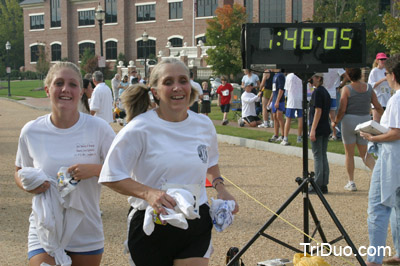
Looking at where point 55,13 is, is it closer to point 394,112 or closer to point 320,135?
point 320,135

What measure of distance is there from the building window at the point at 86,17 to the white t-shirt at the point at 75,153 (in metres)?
70.2

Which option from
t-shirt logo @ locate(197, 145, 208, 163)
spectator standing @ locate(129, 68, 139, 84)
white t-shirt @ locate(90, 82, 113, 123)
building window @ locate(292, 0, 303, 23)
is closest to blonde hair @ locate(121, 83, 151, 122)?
t-shirt logo @ locate(197, 145, 208, 163)

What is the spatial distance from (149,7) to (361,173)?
57994 mm

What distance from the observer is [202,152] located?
12.0 feet

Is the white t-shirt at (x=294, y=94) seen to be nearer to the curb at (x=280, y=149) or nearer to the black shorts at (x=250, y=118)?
the curb at (x=280, y=149)

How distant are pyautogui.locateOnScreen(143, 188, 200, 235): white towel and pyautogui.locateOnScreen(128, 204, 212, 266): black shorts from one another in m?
0.17

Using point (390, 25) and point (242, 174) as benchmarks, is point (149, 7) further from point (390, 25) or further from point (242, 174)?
point (242, 174)

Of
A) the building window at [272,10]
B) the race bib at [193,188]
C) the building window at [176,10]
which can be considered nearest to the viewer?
the race bib at [193,188]

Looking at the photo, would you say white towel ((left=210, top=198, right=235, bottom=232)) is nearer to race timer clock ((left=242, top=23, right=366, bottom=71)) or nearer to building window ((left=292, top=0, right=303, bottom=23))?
race timer clock ((left=242, top=23, right=366, bottom=71))

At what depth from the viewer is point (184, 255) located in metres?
3.58

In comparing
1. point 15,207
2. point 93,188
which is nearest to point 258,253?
point 93,188

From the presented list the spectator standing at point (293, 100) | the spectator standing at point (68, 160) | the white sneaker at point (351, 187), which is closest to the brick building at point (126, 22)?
the spectator standing at point (293, 100)

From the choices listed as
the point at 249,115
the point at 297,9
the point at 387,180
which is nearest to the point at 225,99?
the point at 249,115

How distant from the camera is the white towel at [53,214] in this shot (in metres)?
3.80
